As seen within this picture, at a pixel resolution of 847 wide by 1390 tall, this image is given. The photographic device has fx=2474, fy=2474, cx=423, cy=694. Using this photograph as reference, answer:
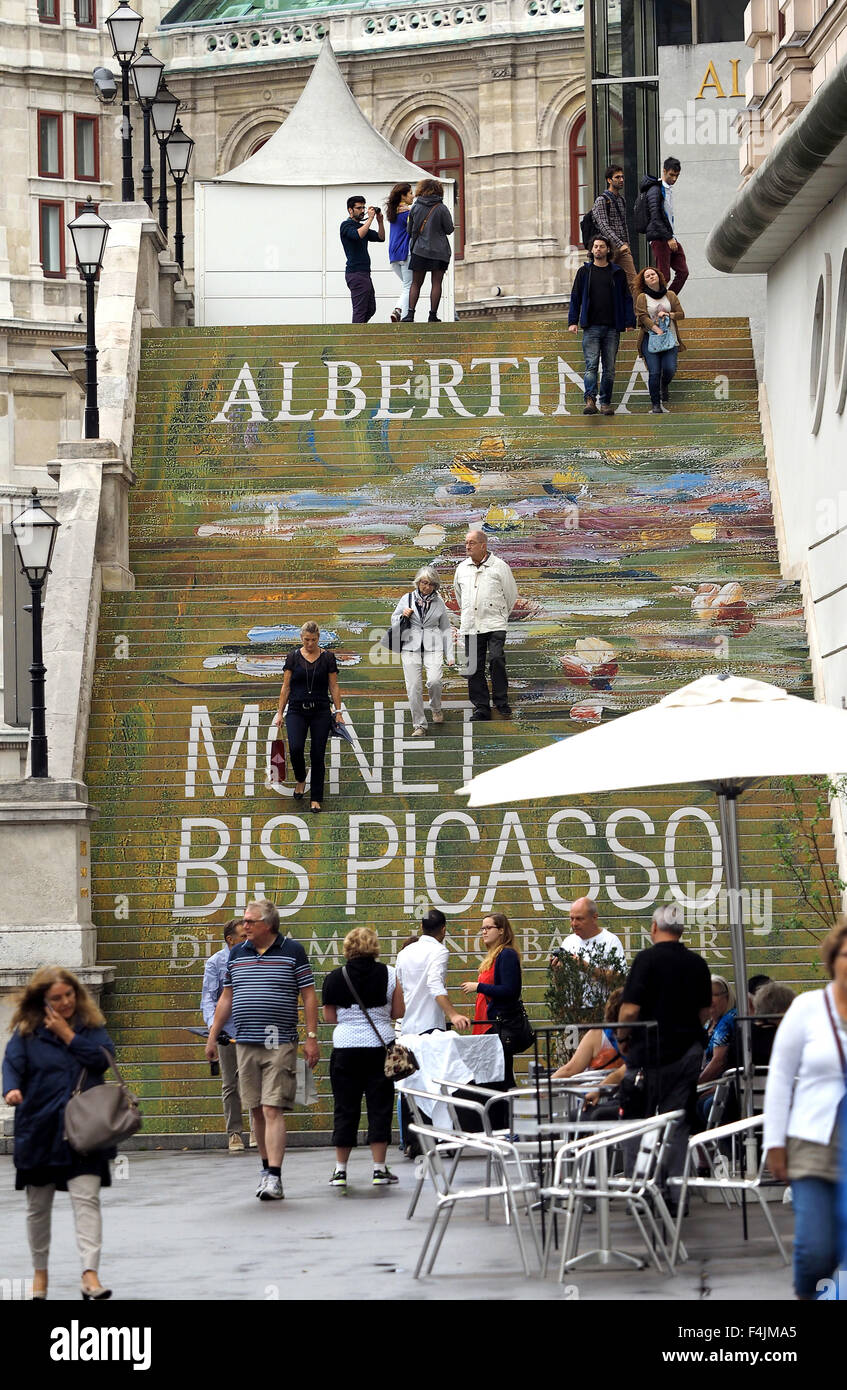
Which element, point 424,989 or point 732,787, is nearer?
point 732,787

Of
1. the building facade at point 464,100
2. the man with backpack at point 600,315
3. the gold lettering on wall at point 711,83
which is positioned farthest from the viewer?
the building facade at point 464,100

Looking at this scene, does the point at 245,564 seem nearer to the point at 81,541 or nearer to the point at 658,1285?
the point at 81,541

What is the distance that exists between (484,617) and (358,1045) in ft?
20.8

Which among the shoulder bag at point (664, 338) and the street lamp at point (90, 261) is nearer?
the street lamp at point (90, 261)

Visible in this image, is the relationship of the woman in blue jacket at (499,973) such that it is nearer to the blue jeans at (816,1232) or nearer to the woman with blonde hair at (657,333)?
the blue jeans at (816,1232)

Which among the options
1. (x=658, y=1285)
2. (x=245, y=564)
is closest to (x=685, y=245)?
(x=245, y=564)

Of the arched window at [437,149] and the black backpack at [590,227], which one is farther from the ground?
the arched window at [437,149]

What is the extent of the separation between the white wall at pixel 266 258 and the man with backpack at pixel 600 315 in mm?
8141

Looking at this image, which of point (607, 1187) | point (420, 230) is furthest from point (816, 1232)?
point (420, 230)

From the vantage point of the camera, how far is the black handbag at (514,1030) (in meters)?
14.4

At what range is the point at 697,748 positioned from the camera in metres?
11.2

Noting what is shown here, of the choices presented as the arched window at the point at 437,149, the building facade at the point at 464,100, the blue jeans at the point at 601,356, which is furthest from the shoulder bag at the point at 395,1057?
the arched window at the point at 437,149

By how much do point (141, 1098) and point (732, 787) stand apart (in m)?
5.75
